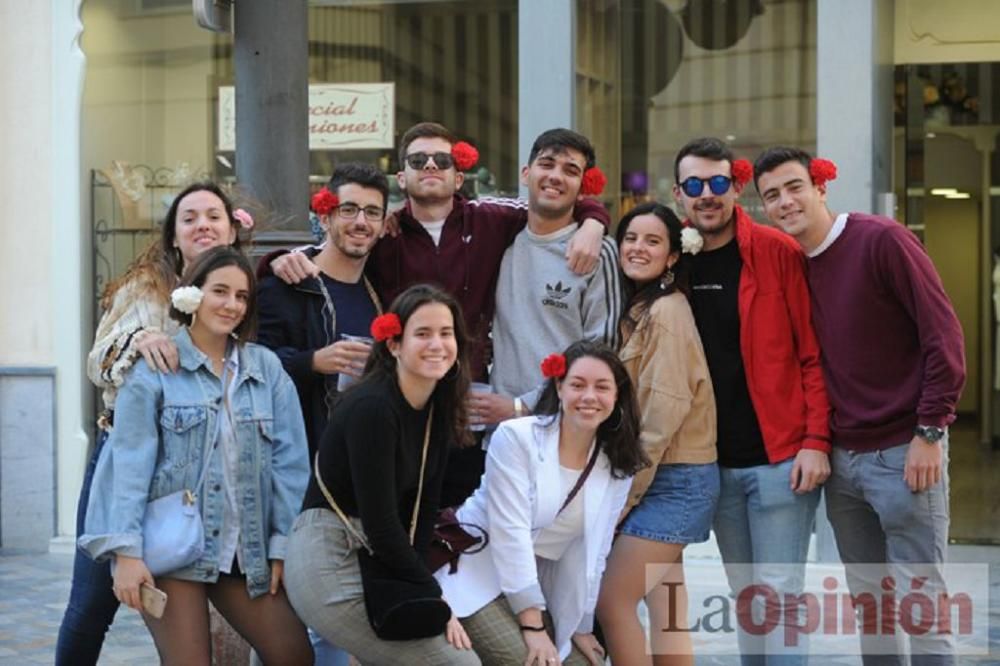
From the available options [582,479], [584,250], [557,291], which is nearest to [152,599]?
[582,479]

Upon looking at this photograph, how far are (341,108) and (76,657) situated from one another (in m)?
5.25

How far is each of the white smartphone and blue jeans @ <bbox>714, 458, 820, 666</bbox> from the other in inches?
76.5

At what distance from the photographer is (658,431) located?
5.38 meters

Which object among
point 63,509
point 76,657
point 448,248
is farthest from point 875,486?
point 63,509

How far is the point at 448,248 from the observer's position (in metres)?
5.56

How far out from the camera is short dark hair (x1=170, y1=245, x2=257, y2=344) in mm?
5035

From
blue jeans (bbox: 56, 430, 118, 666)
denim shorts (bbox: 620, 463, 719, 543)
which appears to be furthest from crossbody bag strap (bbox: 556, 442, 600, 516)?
blue jeans (bbox: 56, 430, 118, 666)

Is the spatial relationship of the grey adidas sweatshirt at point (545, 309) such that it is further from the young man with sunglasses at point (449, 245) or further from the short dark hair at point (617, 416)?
the short dark hair at point (617, 416)

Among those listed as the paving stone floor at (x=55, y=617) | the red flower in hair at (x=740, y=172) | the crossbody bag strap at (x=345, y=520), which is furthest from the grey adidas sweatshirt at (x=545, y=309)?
the paving stone floor at (x=55, y=617)

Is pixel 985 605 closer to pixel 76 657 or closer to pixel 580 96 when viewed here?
pixel 580 96

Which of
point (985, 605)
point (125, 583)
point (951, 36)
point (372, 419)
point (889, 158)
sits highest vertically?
point (951, 36)

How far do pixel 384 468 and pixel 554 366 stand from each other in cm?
72

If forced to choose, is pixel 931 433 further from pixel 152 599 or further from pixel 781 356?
pixel 152 599

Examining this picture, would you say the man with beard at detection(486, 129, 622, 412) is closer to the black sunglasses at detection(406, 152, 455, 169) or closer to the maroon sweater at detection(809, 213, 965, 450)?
the black sunglasses at detection(406, 152, 455, 169)
